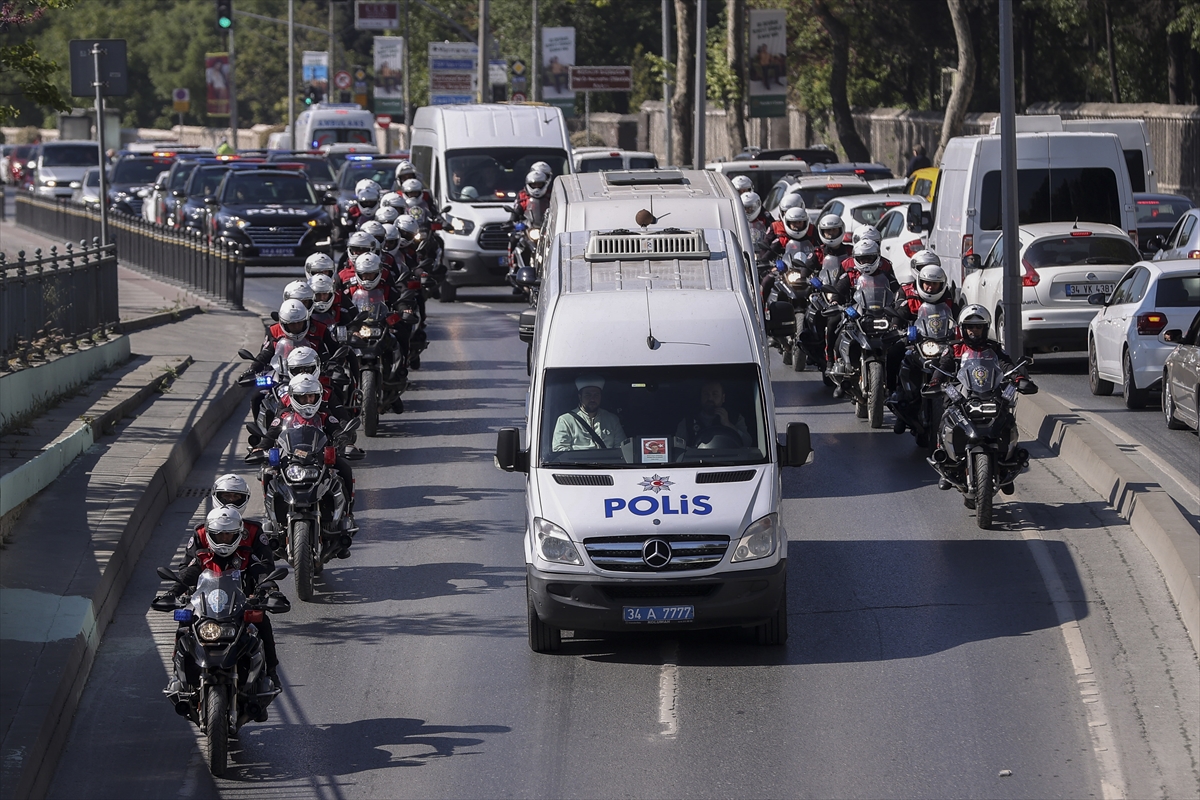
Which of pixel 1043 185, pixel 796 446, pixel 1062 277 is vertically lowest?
pixel 796 446

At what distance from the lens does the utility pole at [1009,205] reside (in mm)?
19703

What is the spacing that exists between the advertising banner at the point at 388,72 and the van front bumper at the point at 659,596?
7070 cm

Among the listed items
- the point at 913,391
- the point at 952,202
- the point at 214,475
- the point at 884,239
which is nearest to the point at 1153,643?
the point at 913,391

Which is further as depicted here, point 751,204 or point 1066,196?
point 1066,196

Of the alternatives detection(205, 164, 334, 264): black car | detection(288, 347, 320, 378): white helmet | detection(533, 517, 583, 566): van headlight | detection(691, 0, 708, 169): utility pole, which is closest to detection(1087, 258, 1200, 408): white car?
detection(288, 347, 320, 378): white helmet

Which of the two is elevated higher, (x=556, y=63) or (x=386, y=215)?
(x=556, y=63)

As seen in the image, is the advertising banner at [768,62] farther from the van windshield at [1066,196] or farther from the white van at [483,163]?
the van windshield at [1066,196]

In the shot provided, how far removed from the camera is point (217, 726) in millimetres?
9320

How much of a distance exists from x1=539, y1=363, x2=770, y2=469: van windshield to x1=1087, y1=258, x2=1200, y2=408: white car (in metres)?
8.43

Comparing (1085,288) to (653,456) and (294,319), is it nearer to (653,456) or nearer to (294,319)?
(294,319)

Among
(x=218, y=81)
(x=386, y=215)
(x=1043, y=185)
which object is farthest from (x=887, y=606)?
(x=218, y=81)

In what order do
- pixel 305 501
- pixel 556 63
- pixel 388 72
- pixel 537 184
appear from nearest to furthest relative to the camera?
pixel 305 501 → pixel 537 184 → pixel 556 63 → pixel 388 72

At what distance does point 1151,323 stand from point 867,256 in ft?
9.52

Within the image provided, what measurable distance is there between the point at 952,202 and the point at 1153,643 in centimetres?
1332
